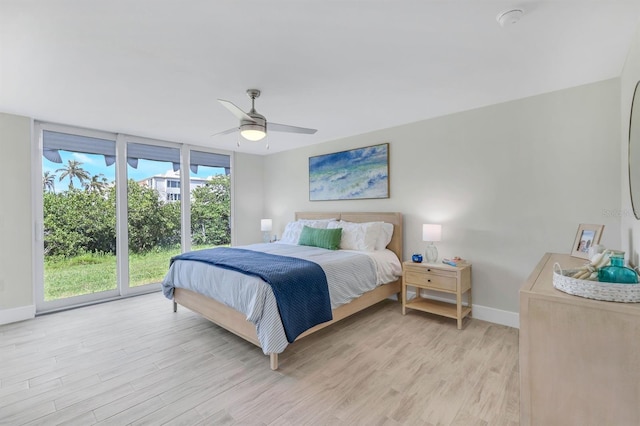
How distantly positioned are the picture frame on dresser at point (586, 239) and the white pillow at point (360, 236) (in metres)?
2.01

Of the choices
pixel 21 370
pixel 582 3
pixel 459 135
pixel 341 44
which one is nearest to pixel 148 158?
pixel 21 370

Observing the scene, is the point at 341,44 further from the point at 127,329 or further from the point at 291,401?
the point at 127,329

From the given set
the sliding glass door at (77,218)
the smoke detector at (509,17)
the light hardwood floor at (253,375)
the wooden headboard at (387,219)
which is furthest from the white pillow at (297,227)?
the smoke detector at (509,17)

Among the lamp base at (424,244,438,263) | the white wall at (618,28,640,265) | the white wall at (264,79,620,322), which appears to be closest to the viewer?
the white wall at (618,28,640,265)

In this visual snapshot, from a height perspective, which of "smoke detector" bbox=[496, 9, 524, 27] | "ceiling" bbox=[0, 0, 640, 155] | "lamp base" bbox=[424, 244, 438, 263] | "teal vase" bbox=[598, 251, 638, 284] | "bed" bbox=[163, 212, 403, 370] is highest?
"ceiling" bbox=[0, 0, 640, 155]

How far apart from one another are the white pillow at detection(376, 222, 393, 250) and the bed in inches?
2.2

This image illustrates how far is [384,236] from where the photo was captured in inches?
154

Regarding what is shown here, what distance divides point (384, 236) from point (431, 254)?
0.68 metres

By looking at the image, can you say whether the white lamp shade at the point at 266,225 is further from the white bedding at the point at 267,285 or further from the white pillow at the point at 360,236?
the white pillow at the point at 360,236

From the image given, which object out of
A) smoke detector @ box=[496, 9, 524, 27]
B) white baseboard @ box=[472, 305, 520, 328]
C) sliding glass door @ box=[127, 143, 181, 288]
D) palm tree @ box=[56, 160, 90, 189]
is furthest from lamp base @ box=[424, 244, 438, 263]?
palm tree @ box=[56, 160, 90, 189]

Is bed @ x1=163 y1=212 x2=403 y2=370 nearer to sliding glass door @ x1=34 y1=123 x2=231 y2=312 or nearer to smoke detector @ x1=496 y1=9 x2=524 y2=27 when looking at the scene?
sliding glass door @ x1=34 y1=123 x2=231 y2=312

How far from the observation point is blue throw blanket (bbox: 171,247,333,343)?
235 cm

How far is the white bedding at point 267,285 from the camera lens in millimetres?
2303

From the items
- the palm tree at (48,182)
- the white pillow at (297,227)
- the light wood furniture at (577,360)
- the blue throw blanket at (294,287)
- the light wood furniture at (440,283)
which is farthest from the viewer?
the white pillow at (297,227)
